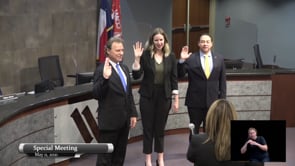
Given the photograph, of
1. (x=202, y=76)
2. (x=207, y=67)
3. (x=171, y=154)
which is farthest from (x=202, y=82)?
(x=171, y=154)

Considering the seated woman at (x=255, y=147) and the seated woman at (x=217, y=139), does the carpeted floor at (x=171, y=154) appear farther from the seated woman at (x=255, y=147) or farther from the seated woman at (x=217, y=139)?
the seated woman at (x=255, y=147)

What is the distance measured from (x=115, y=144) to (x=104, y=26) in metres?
5.20

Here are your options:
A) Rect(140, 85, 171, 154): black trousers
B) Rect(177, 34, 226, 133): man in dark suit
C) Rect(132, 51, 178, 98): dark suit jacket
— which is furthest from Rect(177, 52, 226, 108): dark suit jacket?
Rect(140, 85, 171, 154): black trousers

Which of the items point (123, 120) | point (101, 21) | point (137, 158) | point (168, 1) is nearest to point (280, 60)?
point (168, 1)

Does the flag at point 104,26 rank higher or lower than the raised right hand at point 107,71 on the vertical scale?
higher

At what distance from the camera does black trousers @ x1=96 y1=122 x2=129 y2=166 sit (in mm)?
4875

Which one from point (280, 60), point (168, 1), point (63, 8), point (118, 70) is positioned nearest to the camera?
point (118, 70)

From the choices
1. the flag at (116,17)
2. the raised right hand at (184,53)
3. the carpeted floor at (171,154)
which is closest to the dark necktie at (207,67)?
the raised right hand at (184,53)

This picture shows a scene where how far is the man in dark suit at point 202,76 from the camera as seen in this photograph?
5.86 metres

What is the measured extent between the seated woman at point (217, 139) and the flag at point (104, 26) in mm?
6711

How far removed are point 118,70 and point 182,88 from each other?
2.90 metres

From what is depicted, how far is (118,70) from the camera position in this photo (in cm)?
A: 487

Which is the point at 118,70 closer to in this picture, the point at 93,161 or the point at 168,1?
the point at 93,161

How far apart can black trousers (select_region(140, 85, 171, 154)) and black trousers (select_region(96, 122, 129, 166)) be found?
0.69 metres
